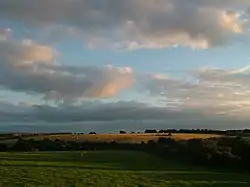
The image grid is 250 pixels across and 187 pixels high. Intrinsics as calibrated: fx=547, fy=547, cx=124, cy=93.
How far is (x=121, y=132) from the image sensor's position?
504 ft

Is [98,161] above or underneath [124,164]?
above

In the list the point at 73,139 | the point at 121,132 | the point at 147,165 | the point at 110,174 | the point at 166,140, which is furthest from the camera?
the point at 121,132

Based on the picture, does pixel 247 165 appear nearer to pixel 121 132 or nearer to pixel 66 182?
pixel 66 182

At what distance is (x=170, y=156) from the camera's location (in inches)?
3445

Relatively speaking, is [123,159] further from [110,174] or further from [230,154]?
[110,174]

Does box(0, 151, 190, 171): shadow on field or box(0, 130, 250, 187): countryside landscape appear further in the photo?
box(0, 151, 190, 171): shadow on field

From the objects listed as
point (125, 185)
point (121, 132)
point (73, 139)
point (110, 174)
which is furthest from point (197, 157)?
point (121, 132)

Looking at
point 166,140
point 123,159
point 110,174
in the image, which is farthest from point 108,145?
point 110,174

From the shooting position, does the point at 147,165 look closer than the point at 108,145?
Yes

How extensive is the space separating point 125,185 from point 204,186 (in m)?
7.38

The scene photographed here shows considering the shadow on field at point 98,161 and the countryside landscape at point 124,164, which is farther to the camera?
the shadow on field at point 98,161

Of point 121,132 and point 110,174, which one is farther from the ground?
point 121,132

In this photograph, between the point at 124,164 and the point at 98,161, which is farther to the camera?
the point at 98,161

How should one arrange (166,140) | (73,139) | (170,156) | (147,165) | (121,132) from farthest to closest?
(121,132) → (73,139) → (166,140) → (170,156) → (147,165)
